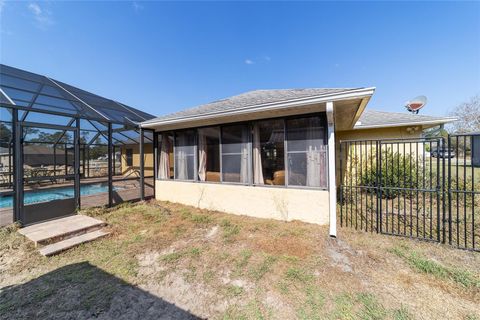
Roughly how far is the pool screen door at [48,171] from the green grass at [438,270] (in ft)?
25.3

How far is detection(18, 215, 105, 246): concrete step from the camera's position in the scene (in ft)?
12.4

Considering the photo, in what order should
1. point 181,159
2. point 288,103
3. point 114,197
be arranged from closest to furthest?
point 288,103 < point 114,197 < point 181,159

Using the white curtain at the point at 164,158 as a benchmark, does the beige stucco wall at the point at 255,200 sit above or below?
below

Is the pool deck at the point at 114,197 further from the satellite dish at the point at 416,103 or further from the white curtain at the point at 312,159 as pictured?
the satellite dish at the point at 416,103

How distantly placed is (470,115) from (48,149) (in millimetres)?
34195

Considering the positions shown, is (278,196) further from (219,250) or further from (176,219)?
(176,219)

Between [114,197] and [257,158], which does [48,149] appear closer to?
[114,197]

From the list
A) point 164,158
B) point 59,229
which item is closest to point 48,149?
point 59,229

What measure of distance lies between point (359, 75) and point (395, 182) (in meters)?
6.34

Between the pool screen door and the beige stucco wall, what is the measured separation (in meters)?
2.65

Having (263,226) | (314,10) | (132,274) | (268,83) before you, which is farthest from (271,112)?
(268,83)

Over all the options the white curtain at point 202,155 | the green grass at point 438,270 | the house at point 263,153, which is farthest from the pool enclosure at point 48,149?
the green grass at point 438,270

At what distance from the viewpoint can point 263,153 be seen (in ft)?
16.8

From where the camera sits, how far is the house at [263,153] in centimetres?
427
